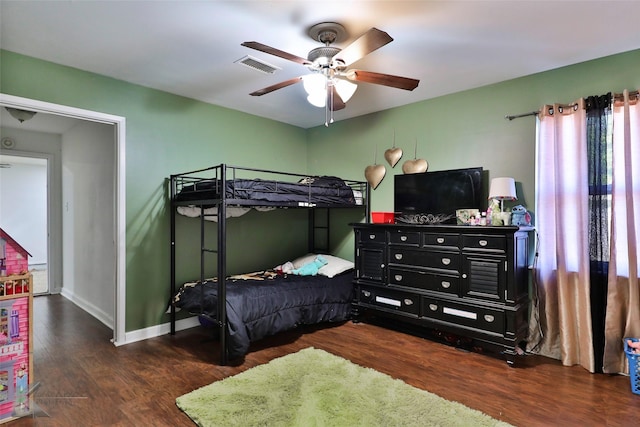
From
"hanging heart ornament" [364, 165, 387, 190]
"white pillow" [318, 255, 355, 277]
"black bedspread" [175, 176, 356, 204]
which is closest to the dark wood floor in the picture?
"white pillow" [318, 255, 355, 277]

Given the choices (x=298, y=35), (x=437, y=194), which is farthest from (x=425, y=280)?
(x=298, y=35)

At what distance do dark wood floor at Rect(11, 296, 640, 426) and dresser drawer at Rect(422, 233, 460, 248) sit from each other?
0.97 metres

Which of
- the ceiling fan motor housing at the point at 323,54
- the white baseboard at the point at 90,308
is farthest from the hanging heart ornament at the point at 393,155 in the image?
the white baseboard at the point at 90,308

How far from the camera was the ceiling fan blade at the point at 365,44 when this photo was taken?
1.93m

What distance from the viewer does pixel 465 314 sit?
313 cm

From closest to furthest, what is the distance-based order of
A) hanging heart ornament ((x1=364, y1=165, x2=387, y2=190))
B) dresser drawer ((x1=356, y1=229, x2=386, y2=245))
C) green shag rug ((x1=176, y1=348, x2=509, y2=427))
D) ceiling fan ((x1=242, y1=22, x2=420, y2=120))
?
1. green shag rug ((x1=176, y1=348, x2=509, y2=427))
2. ceiling fan ((x1=242, y1=22, x2=420, y2=120))
3. dresser drawer ((x1=356, y1=229, x2=386, y2=245))
4. hanging heart ornament ((x1=364, y1=165, x2=387, y2=190))

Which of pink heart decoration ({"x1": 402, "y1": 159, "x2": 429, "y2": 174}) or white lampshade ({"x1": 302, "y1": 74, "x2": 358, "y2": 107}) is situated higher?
white lampshade ({"x1": 302, "y1": 74, "x2": 358, "y2": 107})

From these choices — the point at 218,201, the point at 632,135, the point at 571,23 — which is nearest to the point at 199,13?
the point at 218,201

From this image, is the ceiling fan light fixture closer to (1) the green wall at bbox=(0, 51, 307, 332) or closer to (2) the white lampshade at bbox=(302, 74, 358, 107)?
(2) the white lampshade at bbox=(302, 74, 358, 107)

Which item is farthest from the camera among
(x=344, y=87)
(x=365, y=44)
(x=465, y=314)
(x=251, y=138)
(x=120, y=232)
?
(x=251, y=138)

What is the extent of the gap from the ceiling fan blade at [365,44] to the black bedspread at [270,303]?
7.02ft

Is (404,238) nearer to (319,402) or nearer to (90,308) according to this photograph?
(319,402)

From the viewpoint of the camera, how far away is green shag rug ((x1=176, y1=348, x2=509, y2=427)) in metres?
2.07

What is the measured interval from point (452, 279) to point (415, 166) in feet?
4.59
